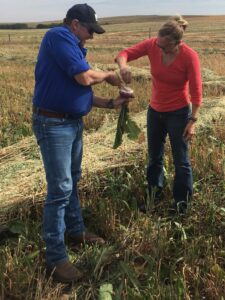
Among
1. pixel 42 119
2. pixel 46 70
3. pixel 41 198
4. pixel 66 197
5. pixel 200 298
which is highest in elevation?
pixel 46 70

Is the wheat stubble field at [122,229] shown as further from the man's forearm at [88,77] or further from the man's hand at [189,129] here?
the man's forearm at [88,77]

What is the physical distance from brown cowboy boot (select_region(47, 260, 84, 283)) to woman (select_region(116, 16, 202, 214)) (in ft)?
4.01

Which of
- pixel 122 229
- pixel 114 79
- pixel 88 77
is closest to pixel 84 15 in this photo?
pixel 88 77

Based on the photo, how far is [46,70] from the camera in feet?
10.9

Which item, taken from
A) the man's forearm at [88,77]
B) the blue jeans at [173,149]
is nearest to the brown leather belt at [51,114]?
the man's forearm at [88,77]

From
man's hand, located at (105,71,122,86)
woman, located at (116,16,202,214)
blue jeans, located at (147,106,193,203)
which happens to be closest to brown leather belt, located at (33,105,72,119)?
man's hand, located at (105,71,122,86)

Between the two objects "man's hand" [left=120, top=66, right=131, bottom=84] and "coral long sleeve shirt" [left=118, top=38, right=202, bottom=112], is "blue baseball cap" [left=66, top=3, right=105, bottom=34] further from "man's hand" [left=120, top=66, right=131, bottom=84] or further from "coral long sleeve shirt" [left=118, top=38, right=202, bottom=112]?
"coral long sleeve shirt" [left=118, top=38, right=202, bottom=112]

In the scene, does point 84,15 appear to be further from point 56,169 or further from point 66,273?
point 66,273

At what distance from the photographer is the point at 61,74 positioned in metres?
3.30

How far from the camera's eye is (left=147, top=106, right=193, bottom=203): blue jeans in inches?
168

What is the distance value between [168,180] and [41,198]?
136 cm

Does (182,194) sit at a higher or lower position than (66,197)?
lower

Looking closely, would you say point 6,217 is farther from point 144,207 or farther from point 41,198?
point 144,207

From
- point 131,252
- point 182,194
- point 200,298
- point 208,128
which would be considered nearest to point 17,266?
point 131,252
